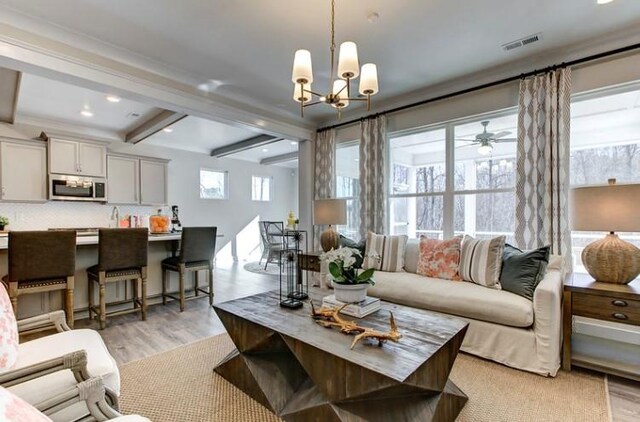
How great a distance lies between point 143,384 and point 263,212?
265 inches

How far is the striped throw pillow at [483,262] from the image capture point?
2.82 meters

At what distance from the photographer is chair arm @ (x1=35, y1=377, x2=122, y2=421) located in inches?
45.8

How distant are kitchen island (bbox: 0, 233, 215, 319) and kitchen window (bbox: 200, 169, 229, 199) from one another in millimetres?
3565

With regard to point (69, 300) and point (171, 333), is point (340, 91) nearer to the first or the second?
point (171, 333)

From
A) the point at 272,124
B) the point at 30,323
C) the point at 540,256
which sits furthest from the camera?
the point at 272,124

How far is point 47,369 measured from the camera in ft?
4.12

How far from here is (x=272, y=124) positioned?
4.59 metres

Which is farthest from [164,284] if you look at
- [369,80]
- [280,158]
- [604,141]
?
[604,141]

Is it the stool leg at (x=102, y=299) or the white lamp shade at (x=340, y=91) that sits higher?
the white lamp shade at (x=340, y=91)

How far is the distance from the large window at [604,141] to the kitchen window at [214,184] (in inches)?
272

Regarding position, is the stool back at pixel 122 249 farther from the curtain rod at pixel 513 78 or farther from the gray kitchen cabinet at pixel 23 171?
the curtain rod at pixel 513 78

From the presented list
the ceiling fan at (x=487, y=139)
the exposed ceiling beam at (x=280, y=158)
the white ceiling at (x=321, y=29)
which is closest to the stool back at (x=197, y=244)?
the white ceiling at (x=321, y=29)

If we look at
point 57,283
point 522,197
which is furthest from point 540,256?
point 57,283

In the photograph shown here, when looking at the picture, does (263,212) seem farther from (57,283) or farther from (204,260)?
(57,283)
